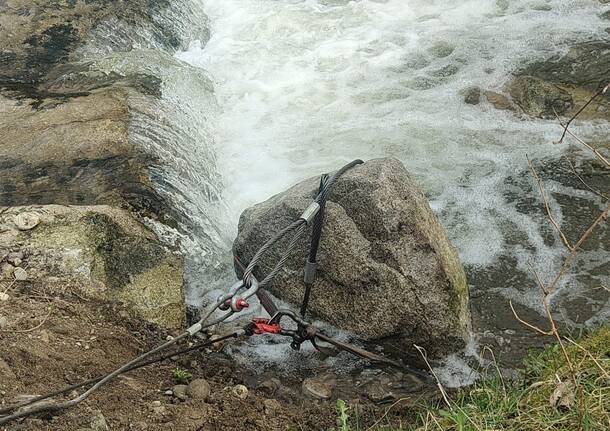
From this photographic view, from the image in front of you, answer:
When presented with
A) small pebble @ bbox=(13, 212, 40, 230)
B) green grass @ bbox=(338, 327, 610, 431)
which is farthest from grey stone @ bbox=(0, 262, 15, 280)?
green grass @ bbox=(338, 327, 610, 431)

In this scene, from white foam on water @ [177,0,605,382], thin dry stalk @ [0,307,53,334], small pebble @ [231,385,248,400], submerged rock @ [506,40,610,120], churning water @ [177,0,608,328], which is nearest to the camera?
thin dry stalk @ [0,307,53,334]

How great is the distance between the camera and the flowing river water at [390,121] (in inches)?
208

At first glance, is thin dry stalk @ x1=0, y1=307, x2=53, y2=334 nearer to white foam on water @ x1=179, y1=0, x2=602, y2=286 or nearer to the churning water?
the churning water

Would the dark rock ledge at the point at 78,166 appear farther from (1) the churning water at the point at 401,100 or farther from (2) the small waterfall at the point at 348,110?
(1) the churning water at the point at 401,100

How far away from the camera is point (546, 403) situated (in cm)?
289

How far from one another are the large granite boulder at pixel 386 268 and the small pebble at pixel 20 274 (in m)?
1.78

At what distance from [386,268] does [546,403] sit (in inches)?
61.2

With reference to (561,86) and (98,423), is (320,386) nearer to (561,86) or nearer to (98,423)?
(98,423)

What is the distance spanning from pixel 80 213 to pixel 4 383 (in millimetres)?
1773

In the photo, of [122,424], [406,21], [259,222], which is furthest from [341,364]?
[406,21]

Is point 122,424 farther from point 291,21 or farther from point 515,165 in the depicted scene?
point 291,21

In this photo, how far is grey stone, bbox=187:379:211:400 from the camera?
3584 mm

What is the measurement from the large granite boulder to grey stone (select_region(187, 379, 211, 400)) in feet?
3.67

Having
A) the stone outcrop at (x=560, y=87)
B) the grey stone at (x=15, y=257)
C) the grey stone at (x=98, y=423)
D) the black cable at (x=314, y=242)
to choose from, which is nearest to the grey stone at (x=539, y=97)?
the stone outcrop at (x=560, y=87)
